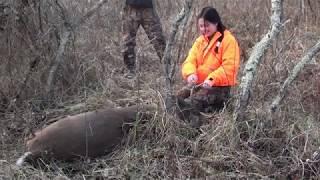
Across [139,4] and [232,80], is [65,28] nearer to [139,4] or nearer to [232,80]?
[139,4]

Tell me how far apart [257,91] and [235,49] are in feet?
2.01

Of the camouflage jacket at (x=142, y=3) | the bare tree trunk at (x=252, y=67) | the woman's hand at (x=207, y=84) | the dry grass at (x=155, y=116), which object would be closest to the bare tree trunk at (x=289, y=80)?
the dry grass at (x=155, y=116)

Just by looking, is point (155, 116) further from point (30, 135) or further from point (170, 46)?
point (30, 135)

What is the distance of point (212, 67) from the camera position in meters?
5.08

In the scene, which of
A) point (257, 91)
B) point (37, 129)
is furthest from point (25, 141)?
point (257, 91)

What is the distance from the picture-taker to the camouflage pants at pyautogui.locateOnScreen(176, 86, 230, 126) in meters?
4.85

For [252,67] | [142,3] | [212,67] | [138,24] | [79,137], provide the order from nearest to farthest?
1. [79,137]
2. [252,67]
3. [212,67]
4. [142,3]
5. [138,24]

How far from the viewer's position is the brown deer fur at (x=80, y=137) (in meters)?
4.24

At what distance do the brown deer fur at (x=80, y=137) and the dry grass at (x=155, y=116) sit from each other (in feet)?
0.30

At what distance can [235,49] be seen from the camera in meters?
5.01

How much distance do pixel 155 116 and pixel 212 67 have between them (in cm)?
86

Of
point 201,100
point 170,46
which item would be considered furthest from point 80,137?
point 201,100

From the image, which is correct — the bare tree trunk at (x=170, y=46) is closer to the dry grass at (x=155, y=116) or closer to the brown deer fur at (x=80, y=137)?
the dry grass at (x=155, y=116)

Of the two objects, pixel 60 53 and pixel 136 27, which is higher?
pixel 136 27
